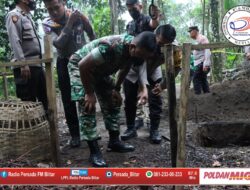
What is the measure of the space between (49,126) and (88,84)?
2.07 feet

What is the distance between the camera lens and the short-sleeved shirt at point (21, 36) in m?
4.29

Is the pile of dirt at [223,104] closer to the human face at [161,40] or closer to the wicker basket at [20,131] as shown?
the human face at [161,40]

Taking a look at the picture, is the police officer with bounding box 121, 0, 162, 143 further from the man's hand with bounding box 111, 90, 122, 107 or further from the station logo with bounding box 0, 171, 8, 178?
the station logo with bounding box 0, 171, 8, 178

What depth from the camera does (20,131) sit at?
3.96 meters

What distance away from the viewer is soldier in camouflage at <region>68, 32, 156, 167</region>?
12.0 ft

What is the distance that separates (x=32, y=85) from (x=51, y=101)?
77 cm

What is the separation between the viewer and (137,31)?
5.13 meters

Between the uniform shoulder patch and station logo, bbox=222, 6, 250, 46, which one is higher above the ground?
the uniform shoulder patch

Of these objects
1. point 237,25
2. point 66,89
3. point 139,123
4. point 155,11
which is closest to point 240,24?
point 237,25

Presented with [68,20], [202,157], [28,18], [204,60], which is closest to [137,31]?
[68,20]

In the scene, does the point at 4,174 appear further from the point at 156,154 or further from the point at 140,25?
the point at 140,25

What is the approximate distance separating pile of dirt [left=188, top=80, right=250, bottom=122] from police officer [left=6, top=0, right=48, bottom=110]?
3295 mm

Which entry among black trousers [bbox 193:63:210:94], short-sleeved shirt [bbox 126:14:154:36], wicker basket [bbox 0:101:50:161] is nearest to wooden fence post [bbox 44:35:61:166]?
wicker basket [bbox 0:101:50:161]

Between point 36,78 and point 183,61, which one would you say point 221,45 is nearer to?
point 183,61
